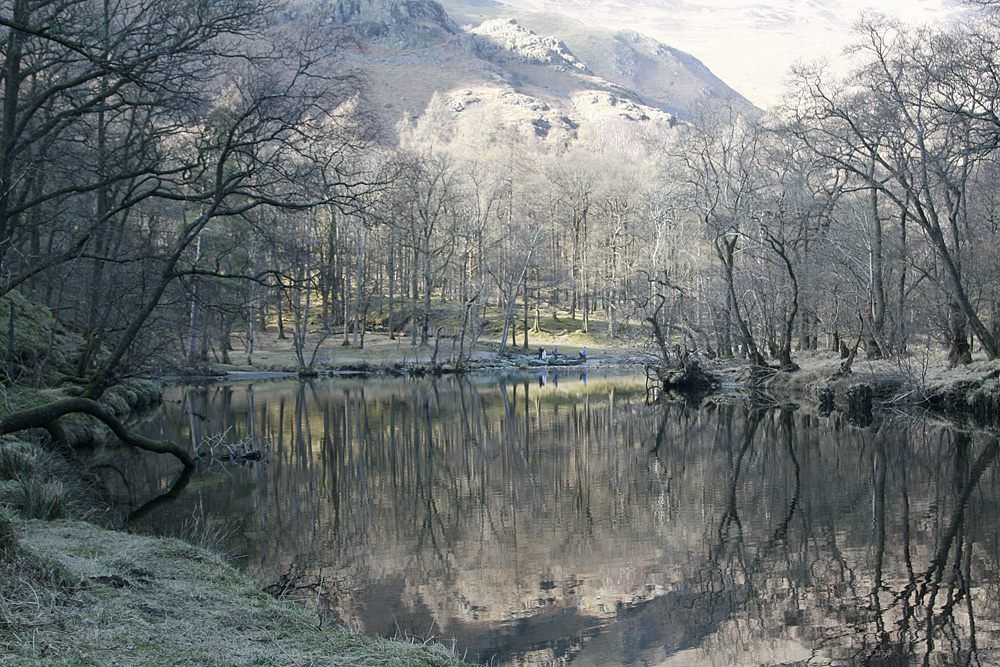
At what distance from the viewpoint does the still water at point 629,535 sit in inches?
294

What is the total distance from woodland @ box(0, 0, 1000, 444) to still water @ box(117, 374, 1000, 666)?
3553mm

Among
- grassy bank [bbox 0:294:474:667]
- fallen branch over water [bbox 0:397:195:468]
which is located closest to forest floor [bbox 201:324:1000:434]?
fallen branch over water [bbox 0:397:195:468]

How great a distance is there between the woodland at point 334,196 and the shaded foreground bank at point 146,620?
4.77 meters

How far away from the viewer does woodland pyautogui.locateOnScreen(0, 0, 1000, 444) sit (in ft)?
41.5

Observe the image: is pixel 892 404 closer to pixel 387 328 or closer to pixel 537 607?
pixel 537 607

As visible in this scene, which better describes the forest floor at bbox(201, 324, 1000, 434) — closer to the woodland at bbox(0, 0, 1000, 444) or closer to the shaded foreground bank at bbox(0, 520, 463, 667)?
the woodland at bbox(0, 0, 1000, 444)

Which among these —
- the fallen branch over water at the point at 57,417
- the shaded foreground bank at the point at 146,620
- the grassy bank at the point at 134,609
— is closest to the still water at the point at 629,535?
the fallen branch over water at the point at 57,417

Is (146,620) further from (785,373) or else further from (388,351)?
(388,351)

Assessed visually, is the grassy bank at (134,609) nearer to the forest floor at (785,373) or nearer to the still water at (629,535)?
the still water at (629,535)

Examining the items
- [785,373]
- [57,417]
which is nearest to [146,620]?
[57,417]

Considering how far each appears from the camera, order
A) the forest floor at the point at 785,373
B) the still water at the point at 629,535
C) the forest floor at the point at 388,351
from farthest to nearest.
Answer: the forest floor at the point at 388,351, the forest floor at the point at 785,373, the still water at the point at 629,535

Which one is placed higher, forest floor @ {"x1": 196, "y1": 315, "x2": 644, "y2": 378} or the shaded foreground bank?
forest floor @ {"x1": 196, "y1": 315, "x2": 644, "y2": 378}

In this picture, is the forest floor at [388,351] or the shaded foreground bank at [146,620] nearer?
the shaded foreground bank at [146,620]

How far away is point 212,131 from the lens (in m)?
16.0
